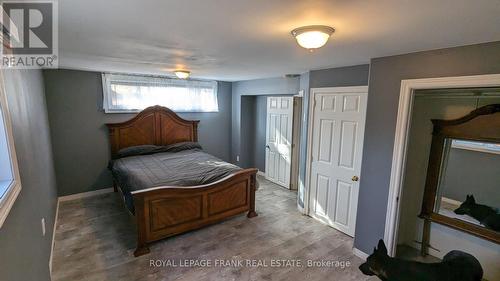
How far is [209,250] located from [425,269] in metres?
2.14

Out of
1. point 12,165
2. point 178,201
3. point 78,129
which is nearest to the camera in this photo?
point 12,165

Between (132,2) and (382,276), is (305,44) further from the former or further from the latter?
(382,276)

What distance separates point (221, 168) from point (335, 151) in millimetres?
1697

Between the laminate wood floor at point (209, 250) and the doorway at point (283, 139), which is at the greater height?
the doorway at point (283, 139)

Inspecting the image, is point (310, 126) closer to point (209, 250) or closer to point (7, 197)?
point (209, 250)

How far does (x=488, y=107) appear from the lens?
2.14 m

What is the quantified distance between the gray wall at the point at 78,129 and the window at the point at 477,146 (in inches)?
197

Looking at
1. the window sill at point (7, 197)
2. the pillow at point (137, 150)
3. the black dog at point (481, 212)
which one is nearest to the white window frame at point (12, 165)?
the window sill at point (7, 197)

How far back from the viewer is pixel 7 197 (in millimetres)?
1132

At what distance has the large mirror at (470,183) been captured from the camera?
2334 millimetres

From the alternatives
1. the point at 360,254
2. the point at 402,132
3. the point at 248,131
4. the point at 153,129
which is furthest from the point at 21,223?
the point at 248,131

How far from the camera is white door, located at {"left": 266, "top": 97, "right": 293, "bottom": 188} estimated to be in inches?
191

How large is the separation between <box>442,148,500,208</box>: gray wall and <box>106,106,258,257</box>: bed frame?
7.81 ft

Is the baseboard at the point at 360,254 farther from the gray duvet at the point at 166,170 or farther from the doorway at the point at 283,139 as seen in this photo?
the doorway at the point at 283,139
